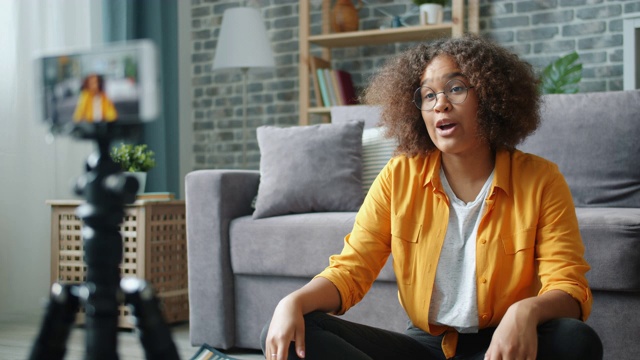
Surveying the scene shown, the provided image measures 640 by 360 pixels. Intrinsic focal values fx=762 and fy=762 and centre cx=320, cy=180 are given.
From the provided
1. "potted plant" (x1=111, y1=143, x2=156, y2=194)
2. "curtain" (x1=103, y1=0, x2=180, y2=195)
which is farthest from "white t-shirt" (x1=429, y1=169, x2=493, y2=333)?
"curtain" (x1=103, y1=0, x2=180, y2=195)

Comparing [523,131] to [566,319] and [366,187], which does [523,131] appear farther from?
[366,187]

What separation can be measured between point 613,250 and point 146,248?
6.03 ft

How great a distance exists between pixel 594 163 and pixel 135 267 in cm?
184

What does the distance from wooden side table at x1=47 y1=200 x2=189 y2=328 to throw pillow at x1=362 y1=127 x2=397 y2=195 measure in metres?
0.91

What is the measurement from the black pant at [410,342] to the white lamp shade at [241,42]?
2.89 m

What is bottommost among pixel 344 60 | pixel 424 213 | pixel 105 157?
pixel 424 213

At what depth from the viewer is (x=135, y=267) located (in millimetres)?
3158

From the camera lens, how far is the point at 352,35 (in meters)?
4.21

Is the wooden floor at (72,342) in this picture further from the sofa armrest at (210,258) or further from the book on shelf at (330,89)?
the book on shelf at (330,89)

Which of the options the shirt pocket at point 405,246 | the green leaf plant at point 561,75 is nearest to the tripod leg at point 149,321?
the shirt pocket at point 405,246

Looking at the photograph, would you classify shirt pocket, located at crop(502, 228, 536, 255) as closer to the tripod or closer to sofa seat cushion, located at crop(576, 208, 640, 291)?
sofa seat cushion, located at crop(576, 208, 640, 291)

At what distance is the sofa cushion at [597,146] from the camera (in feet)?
8.26

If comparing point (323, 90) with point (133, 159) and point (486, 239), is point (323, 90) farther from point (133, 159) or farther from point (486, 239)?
point (486, 239)

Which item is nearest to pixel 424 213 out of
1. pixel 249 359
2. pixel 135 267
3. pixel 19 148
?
pixel 249 359
